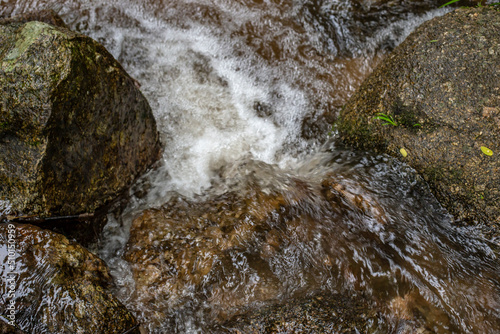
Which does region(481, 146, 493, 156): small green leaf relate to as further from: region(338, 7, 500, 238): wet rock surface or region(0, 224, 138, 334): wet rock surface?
region(0, 224, 138, 334): wet rock surface

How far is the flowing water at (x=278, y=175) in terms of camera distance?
2605 millimetres

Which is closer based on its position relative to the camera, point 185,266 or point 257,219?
point 185,266

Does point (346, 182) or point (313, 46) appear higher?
point (313, 46)

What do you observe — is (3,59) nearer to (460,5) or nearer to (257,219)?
(257,219)

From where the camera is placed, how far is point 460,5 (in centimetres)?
453

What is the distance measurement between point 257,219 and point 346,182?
913 mm

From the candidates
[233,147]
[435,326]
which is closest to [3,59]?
[233,147]

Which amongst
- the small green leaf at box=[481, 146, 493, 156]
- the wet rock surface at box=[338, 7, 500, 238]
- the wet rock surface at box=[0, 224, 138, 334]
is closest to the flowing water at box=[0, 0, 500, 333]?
the wet rock surface at box=[338, 7, 500, 238]

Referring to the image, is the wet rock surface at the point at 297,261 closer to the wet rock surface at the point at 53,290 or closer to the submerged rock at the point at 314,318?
the submerged rock at the point at 314,318

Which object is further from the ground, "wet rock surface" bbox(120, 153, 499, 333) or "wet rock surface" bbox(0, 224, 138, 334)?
"wet rock surface" bbox(120, 153, 499, 333)

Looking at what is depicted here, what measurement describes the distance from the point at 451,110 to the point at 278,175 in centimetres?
161

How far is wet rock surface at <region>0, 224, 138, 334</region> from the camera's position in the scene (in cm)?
214

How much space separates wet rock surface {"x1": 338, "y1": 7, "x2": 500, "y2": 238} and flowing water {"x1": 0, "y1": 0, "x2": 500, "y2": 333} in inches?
7.9

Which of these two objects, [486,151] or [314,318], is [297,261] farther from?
[486,151]
